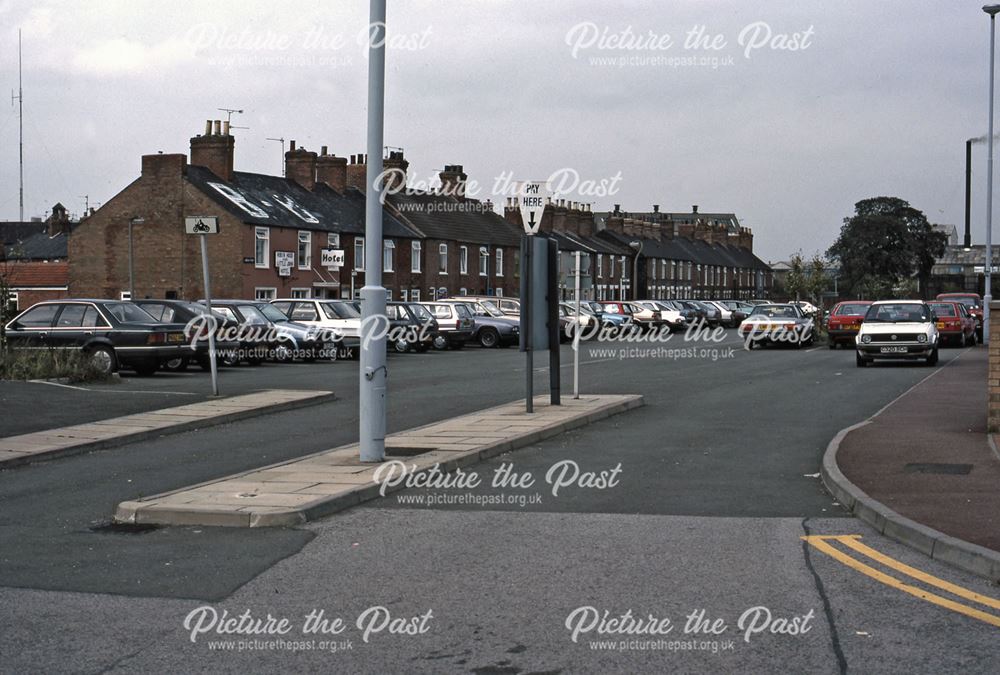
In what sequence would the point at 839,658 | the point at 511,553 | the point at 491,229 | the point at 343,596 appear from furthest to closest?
the point at 491,229, the point at 511,553, the point at 343,596, the point at 839,658

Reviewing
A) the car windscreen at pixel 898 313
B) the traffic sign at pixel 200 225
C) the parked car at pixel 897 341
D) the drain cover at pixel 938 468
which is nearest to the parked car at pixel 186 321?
the traffic sign at pixel 200 225

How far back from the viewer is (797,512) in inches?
380

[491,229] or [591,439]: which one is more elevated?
[491,229]

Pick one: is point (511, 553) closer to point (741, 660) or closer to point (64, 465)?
point (741, 660)

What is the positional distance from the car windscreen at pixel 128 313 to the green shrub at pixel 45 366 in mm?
2819

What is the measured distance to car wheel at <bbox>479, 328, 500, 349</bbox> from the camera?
43.4 meters

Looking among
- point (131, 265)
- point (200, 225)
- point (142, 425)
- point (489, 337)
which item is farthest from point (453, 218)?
point (142, 425)

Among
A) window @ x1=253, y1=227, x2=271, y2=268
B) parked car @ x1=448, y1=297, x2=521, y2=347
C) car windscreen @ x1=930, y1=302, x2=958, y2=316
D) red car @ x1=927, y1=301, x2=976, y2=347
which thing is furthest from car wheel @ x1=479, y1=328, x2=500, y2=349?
car windscreen @ x1=930, y1=302, x2=958, y2=316

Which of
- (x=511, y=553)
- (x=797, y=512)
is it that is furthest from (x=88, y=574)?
(x=797, y=512)

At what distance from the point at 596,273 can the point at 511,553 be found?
3033 inches

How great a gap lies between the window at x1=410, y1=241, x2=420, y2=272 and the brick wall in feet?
170

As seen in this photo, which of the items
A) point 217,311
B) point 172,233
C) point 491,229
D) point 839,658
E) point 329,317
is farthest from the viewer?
point 491,229

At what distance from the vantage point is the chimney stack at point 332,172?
64.4 meters

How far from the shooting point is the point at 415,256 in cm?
6469
